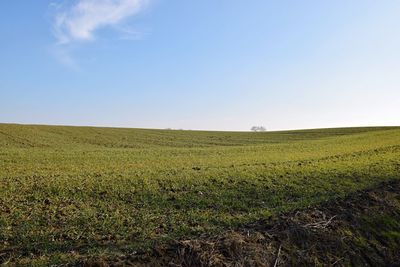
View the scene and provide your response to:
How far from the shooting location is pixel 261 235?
7.82m

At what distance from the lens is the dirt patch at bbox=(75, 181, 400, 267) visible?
6750mm

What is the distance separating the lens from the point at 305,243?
798 cm

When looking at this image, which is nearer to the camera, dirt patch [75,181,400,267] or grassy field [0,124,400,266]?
dirt patch [75,181,400,267]

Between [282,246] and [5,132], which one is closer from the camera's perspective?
[282,246]

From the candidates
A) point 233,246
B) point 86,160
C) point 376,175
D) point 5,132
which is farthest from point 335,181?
point 5,132

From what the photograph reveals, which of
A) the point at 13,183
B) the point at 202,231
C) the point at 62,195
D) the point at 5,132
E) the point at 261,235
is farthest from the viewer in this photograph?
the point at 5,132

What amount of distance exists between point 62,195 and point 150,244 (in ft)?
17.7

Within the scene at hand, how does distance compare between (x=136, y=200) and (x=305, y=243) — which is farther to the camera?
(x=136, y=200)

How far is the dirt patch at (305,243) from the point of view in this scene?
22.1 ft

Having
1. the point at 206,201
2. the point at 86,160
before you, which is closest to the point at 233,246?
the point at 206,201

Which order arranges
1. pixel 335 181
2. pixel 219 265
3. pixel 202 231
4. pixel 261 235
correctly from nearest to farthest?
pixel 219 265 < pixel 261 235 < pixel 202 231 < pixel 335 181

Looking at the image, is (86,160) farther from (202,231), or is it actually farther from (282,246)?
(282,246)

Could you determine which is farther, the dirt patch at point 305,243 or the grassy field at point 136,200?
the grassy field at point 136,200

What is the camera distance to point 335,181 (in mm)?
15289
